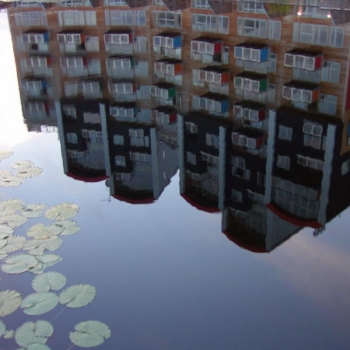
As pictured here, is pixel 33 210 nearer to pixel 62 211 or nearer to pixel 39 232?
pixel 62 211

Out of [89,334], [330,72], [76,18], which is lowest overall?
[89,334]

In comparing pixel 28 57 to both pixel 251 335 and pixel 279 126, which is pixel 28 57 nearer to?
pixel 279 126

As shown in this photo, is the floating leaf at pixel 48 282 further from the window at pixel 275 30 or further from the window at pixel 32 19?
the window at pixel 32 19

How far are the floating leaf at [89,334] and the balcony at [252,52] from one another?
1424 centimetres

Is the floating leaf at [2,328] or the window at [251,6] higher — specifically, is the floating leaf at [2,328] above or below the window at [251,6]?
below

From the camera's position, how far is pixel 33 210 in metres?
15.7

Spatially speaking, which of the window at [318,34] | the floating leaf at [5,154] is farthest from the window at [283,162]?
the floating leaf at [5,154]

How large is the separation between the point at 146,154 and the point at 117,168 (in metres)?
1.24

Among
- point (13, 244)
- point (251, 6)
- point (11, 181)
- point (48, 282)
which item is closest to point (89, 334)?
point (48, 282)

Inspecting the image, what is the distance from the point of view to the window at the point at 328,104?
768 inches

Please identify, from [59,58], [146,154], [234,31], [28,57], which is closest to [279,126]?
[146,154]

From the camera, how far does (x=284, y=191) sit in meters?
15.9

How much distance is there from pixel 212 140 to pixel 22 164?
6.92 meters

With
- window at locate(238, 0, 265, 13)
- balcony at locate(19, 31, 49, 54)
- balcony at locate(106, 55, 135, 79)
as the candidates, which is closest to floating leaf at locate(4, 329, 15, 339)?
balcony at locate(106, 55, 135, 79)
